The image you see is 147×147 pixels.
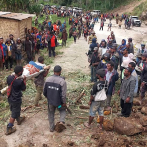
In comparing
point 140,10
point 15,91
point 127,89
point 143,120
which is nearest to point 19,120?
point 15,91

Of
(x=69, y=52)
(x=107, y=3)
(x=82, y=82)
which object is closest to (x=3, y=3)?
(x=69, y=52)

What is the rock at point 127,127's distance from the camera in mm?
5148

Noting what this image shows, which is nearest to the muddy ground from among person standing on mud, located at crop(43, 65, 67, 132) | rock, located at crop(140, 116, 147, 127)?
rock, located at crop(140, 116, 147, 127)

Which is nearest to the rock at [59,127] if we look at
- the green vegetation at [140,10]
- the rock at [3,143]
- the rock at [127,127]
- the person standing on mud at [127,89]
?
the rock at [3,143]

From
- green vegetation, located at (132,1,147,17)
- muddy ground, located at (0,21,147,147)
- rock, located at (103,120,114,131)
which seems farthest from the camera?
green vegetation, located at (132,1,147,17)

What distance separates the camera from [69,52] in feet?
48.0

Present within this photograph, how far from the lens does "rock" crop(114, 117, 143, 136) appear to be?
515 cm

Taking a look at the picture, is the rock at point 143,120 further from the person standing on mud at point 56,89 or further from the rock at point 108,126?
the person standing on mud at point 56,89

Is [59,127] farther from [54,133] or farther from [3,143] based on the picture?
[3,143]

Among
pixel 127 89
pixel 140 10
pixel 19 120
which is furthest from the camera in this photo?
pixel 140 10

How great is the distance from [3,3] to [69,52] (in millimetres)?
8644

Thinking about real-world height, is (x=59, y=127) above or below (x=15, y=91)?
below

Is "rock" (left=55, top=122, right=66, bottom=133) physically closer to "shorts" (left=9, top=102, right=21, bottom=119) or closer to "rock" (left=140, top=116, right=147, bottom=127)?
"shorts" (left=9, top=102, right=21, bottom=119)

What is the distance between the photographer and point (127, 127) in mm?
5176
